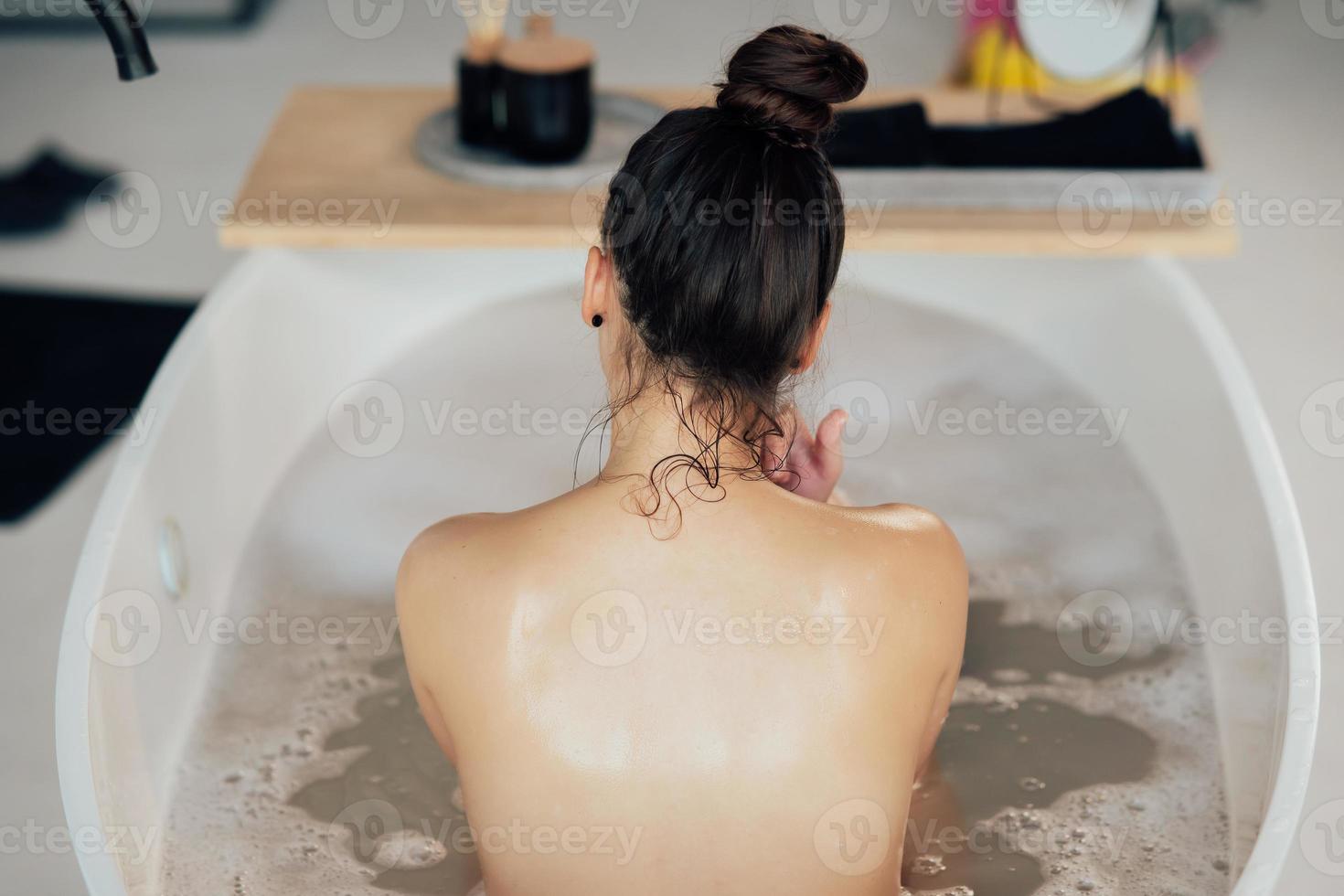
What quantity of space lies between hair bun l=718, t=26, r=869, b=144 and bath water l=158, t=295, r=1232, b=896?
2.66 ft

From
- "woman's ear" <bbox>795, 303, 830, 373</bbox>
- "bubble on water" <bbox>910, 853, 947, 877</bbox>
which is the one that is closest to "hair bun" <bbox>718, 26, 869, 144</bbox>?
"woman's ear" <bbox>795, 303, 830, 373</bbox>

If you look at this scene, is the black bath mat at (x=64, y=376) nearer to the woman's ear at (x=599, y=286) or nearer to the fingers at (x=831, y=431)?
the fingers at (x=831, y=431)

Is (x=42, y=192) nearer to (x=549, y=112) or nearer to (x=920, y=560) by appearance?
(x=549, y=112)

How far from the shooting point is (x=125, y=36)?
1.33 metres

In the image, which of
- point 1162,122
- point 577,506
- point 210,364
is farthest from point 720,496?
point 1162,122

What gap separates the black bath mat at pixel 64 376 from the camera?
2.46m

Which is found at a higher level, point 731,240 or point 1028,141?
point 731,240

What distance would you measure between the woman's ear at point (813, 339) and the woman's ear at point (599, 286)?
0.51 feet

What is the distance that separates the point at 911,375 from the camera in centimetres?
224

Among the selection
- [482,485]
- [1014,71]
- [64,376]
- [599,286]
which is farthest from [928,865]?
[1014,71]

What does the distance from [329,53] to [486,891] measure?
323 cm

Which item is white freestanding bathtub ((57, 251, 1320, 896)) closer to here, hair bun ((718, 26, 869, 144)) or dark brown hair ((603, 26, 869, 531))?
dark brown hair ((603, 26, 869, 531))

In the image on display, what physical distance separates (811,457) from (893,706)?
1.43 ft

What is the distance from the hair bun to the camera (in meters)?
1.01
